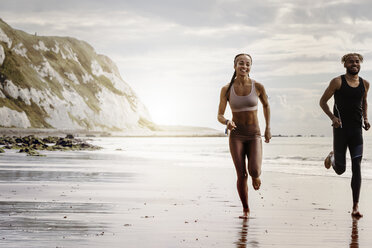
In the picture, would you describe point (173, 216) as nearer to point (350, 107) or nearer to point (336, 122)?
point (336, 122)

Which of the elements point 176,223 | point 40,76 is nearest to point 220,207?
point 176,223

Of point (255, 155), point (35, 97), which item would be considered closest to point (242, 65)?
point (255, 155)

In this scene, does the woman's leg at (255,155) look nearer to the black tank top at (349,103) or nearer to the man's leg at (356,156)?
the black tank top at (349,103)

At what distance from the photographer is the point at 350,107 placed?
943 centimetres

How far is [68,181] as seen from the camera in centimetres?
1614

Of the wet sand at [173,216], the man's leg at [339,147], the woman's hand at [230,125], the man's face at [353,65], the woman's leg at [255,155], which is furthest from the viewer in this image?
the man's leg at [339,147]

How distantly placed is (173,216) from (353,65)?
11.4 ft

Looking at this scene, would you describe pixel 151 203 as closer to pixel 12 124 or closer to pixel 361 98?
pixel 361 98

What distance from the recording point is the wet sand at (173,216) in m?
7.23

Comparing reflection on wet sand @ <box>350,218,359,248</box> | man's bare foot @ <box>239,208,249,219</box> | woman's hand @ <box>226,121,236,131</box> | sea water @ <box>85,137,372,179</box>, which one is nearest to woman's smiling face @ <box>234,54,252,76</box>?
woman's hand @ <box>226,121,236,131</box>

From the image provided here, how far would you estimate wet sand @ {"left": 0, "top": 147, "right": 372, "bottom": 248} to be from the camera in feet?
23.7

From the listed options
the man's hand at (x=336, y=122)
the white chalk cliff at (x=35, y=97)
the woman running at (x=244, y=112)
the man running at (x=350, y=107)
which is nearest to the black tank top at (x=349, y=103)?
the man running at (x=350, y=107)

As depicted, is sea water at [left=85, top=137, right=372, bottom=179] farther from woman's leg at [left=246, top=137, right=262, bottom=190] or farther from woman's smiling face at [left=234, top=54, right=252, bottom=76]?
woman's smiling face at [left=234, top=54, right=252, bottom=76]

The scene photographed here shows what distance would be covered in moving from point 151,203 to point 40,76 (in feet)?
609
